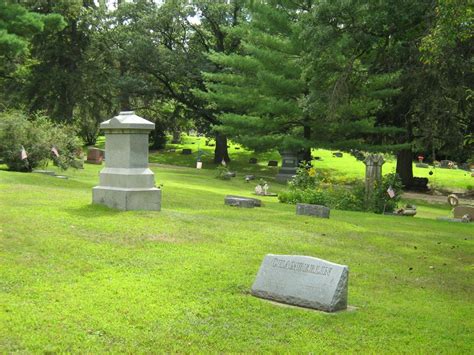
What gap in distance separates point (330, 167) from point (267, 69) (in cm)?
1258

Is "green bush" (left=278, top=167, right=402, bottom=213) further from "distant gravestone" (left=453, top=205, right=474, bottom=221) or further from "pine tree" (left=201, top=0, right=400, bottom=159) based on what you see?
"pine tree" (left=201, top=0, right=400, bottom=159)

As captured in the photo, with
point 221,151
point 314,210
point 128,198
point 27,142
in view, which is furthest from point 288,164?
point 128,198

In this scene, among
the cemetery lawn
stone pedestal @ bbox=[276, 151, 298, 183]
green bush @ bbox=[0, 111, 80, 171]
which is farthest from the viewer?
stone pedestal @ bbox=[276, 151, 298, 183]

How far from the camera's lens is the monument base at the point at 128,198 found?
11.1 m

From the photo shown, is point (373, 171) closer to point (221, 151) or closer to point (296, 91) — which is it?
point (296, 91)

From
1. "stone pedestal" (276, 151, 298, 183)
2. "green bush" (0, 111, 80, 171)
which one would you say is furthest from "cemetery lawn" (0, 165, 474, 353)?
"stone pedestal" (276, 151, 298, 183)

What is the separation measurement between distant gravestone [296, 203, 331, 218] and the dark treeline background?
4638 mm

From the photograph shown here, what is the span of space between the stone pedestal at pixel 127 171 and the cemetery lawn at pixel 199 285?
0.39 meters

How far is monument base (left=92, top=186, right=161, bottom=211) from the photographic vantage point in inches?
437

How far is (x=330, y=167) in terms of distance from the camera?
41844 mm

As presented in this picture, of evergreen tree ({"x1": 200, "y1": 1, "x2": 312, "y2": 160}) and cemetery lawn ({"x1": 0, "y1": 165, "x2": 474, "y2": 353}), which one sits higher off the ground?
evergreen tree ({"x1": 200, "y1": 1, "x2": 312, "y2": 160})

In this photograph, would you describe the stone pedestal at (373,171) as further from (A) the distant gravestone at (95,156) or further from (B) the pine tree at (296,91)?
(A) the distant gravestone at (95,156)

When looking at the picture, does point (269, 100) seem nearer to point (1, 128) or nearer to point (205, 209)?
point (1, 128)

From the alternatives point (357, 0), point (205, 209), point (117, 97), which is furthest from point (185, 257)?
point (117, 97)
